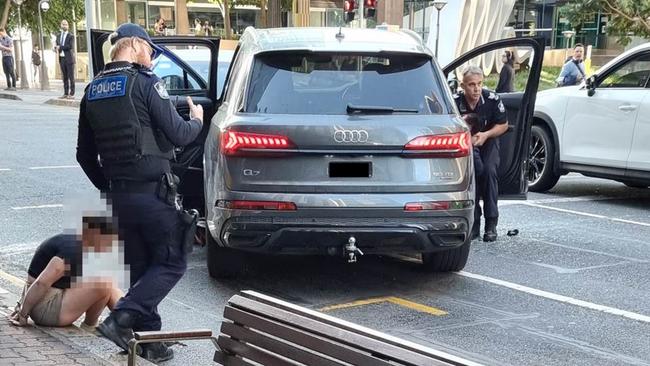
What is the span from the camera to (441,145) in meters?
5.41

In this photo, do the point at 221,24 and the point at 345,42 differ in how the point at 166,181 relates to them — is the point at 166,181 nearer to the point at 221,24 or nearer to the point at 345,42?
the point at 345,42

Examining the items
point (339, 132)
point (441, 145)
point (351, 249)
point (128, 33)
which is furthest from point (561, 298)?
point (128, 33)

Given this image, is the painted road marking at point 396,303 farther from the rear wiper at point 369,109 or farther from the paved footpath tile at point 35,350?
the paved footpath tile at point 35,350

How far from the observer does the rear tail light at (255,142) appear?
5.26 m

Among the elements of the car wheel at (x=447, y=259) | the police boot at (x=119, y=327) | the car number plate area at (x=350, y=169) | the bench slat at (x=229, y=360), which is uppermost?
the car number plate area at (x=350, y=169)

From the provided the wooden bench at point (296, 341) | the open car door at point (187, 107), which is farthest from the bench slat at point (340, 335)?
the open car door at point (187, 107)

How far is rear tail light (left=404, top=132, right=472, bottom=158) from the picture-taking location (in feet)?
17.5

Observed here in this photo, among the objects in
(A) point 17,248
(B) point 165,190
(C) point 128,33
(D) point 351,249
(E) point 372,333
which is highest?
(C) point 128,33

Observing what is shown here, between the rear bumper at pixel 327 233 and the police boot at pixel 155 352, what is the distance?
1113mm

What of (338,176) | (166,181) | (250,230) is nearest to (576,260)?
(338,176)

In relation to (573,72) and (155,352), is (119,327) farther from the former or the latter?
(573,72)

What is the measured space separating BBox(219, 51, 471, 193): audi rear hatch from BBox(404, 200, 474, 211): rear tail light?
9 centimetres

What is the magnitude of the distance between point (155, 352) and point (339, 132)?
1.86 m

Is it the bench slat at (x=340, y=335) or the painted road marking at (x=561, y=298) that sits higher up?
the bench slat at (x=340, y=335)
